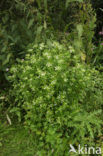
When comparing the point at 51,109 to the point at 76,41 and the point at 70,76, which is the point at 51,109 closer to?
the point at 70,76

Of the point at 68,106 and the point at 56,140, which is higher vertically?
the point at 68,106

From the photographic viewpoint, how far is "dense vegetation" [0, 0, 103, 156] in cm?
212

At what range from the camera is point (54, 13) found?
3.14 metres

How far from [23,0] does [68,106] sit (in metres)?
1.70

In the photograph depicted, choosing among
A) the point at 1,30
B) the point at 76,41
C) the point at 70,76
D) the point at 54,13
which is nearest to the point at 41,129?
the point at 70,76

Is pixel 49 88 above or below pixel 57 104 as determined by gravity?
above

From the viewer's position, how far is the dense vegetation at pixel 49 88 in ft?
6.95

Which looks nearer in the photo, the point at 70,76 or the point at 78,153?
the point at 78,153

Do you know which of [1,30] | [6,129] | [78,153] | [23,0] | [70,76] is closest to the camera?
[78,153]

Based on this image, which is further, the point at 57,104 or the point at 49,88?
the point at 57,104

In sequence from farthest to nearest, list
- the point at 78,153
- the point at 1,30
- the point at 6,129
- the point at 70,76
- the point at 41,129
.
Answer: the point at 1,30, the point at 6,129, the point at 41,129, the point at 70,76, the point at 78,153

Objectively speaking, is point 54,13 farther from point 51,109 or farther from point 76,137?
point 76,137

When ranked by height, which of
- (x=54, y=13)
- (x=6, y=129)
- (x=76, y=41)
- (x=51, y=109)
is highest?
(x=54, y=13)

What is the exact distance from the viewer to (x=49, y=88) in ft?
6.72
